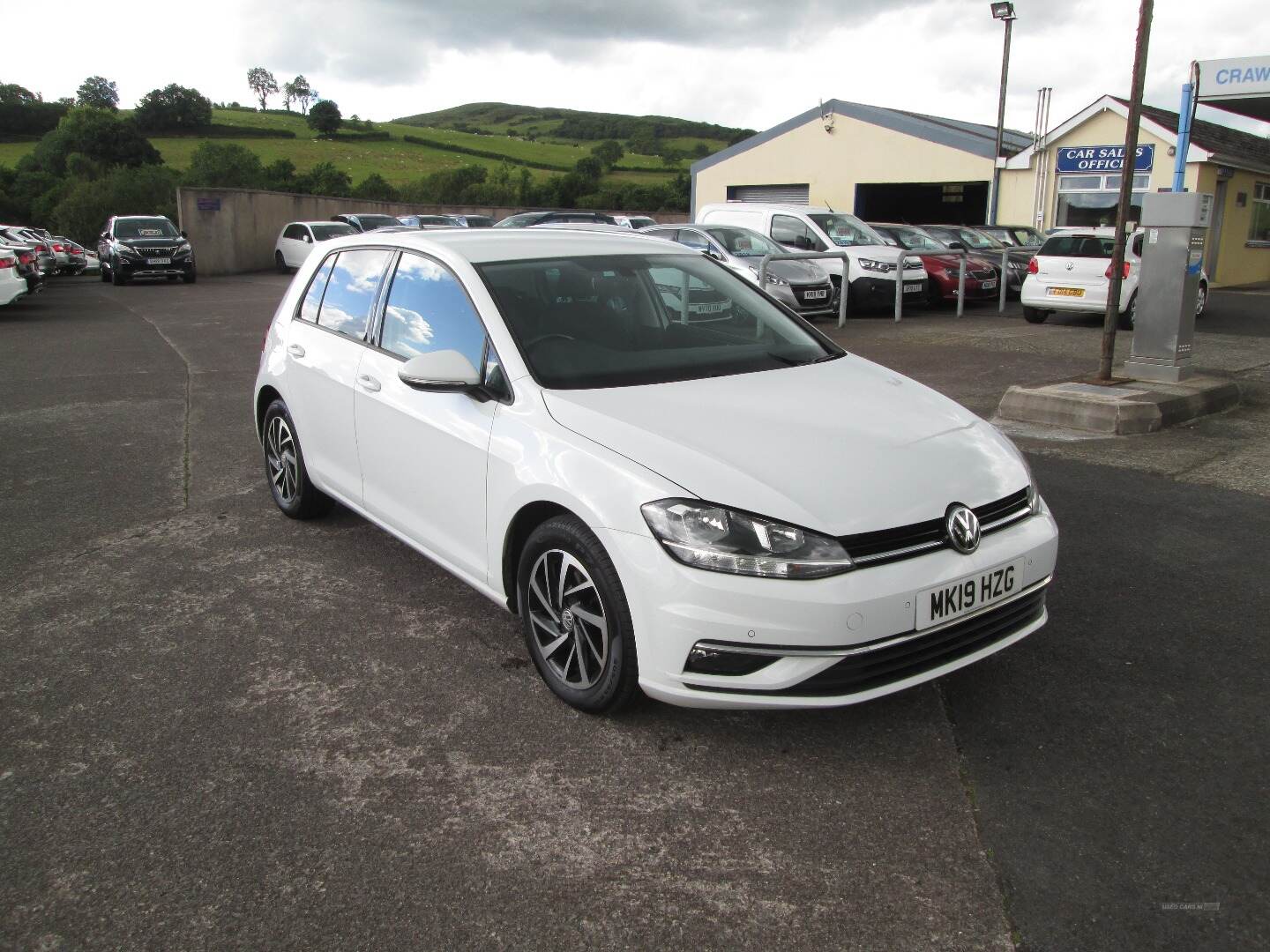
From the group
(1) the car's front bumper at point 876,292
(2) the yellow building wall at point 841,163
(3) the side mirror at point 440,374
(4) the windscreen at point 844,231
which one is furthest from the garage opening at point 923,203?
(3) the side mirror at point 440,374

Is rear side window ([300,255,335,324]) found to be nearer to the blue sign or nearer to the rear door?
the rear door

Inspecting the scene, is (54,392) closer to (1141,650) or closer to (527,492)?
(527,492)

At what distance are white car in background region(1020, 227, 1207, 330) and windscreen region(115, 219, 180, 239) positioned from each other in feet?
72.3

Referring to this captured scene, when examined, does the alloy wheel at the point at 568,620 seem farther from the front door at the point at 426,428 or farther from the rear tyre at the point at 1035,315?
the rear tyre at the point at 1035,315

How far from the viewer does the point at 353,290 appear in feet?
16.1

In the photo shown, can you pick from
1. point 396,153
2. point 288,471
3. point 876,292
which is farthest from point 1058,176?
point 396,153

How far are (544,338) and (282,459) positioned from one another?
2.45 meters

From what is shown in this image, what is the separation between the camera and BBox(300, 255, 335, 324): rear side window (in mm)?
5262

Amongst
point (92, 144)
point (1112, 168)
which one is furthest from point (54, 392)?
point (92, 144)

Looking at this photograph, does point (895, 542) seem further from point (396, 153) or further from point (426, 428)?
point (396, 153)

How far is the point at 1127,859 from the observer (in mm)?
2678

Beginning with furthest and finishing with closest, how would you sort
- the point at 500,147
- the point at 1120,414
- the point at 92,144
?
the point at 500,147
the point at 92,144
the point at 1120,414

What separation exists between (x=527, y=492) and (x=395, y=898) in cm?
136

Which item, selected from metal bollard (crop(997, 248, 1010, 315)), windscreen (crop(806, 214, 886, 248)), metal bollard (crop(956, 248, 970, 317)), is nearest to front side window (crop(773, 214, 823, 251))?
windscreen (crop(806, 214, 886, 248))
